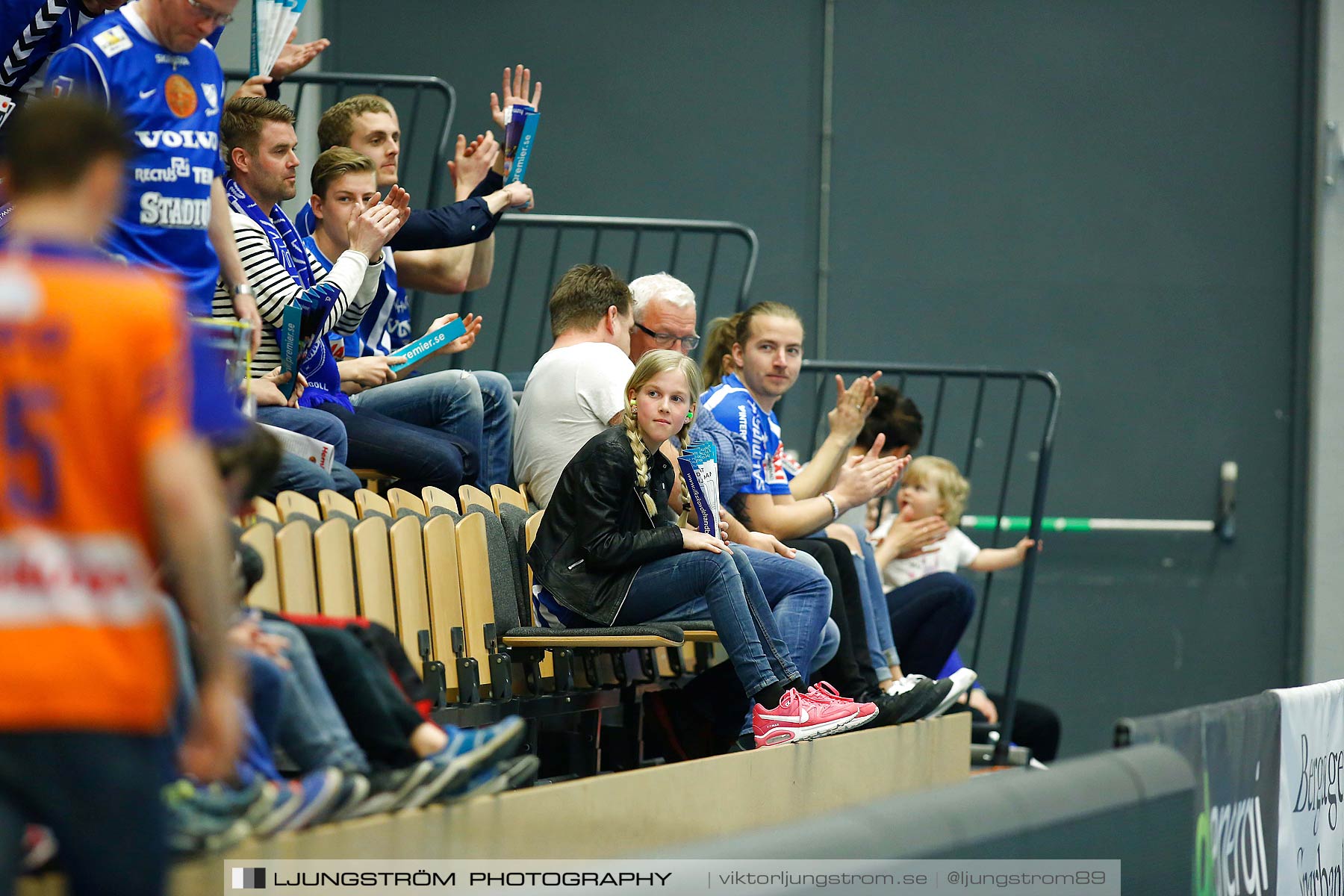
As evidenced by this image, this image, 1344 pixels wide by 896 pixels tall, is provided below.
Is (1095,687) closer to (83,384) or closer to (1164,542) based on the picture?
(1164,542)

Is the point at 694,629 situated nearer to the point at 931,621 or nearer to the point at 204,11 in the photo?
the point at 931,621

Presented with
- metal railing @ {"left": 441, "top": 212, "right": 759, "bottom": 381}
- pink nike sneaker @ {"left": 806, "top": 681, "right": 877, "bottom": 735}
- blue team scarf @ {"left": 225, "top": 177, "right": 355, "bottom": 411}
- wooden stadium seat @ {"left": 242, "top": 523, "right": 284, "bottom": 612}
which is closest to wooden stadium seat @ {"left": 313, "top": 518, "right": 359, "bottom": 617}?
wooden stadium seat @ {"left": 242, "top": 523, "right": 284, "bottom": 612}

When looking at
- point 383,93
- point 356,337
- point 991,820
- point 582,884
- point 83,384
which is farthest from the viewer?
point 383,93

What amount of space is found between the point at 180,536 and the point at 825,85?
7019mm

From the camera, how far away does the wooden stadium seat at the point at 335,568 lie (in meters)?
3.31

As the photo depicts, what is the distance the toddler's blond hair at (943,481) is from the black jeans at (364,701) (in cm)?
363

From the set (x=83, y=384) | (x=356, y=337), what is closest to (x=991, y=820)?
(x=83, y=384)

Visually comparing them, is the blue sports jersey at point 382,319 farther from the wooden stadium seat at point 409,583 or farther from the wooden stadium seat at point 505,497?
the wooden stadium seat at point 409,583

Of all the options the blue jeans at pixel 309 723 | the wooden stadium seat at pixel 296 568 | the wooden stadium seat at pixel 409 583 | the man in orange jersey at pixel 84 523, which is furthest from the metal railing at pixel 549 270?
the man in orange jersey at pixel 84 523

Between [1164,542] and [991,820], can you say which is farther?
[1164,542]

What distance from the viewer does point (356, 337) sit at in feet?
14.9

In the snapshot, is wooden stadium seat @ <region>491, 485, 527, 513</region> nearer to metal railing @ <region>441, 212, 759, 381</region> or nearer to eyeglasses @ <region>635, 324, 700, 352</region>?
eyeglasses @ <region>635, 324, 700, 352</region>

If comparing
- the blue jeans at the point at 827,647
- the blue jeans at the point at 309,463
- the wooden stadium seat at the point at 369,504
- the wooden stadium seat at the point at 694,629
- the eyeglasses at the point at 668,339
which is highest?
the eyeglasses at the point at 668,339

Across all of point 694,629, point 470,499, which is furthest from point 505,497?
point 694,629
